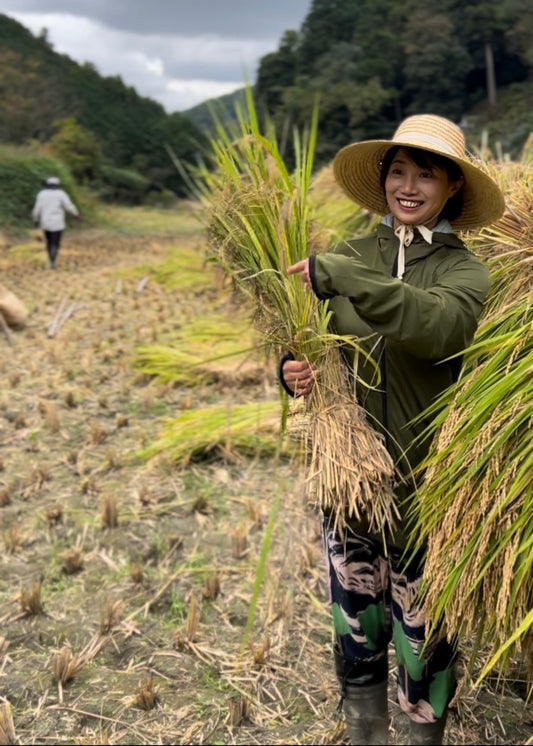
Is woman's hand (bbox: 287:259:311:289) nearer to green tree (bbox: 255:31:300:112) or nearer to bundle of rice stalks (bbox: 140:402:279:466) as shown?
bundle of rice stalks (bbox: 140:402:279:466)

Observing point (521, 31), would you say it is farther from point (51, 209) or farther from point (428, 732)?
point (428, 732)

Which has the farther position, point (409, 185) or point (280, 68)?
point (280, 68)

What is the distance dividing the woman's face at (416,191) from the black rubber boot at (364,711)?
948mm

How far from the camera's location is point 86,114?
4144 centimetres

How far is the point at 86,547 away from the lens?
2.45 metres

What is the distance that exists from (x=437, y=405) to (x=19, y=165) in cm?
1791

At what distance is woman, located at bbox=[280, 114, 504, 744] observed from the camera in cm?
110

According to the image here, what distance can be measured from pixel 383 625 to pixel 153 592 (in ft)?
→ 3.23

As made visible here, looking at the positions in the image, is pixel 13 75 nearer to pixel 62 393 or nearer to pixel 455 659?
pixel 62 393

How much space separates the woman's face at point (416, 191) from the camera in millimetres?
1250

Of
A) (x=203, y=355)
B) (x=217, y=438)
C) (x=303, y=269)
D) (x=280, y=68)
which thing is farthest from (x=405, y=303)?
(x=280, y=68)

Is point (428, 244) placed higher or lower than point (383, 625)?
higher

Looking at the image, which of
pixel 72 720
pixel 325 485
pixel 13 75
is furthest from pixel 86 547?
pixel 13 75

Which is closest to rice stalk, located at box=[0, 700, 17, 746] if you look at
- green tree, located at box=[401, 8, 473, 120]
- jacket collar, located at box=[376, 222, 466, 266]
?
jacket collar, located at box=[376, 222, 466, 266]
